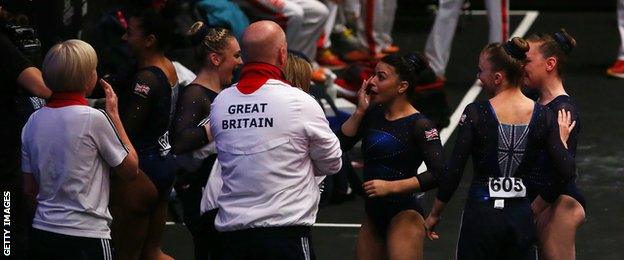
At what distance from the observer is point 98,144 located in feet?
21.5

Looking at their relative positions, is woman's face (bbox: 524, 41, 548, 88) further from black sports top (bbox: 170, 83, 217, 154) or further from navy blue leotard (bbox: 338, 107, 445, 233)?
black sports top (bbox: 170, 83, 217, 154)

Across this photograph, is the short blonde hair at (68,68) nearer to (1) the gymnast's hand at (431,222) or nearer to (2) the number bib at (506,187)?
(1) the gymnast's hand at (431,222)

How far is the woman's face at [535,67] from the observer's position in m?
7.23

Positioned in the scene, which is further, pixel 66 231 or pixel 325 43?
Result: pixel 325 43

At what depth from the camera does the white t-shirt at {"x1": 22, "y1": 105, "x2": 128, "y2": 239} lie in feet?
21.4

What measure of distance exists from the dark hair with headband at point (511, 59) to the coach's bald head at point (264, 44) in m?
1.10

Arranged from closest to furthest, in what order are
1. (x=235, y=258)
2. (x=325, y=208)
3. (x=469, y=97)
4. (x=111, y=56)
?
(x=235, y=258), (x=325, y=208), (x=111, y=56), (x=469, y=97)

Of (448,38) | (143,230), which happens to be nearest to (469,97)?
(448,38)

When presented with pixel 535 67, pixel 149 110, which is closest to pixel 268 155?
pixel 149 110

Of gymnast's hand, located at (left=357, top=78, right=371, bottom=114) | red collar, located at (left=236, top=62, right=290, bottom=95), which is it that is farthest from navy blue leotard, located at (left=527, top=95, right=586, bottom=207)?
red collar, located at (left=236, top=62, right=290, bottom=95)

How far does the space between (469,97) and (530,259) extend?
237 inches

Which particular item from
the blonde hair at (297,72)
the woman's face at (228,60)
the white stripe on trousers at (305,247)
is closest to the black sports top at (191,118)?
the woman's face at (228,60)

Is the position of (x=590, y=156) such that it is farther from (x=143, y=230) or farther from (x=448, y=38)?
(x=143, y=230)

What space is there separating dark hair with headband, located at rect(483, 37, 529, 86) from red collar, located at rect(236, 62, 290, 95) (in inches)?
44.7
